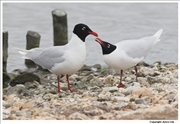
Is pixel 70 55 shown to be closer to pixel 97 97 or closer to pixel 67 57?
pixel 67 57

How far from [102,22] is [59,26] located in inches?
141

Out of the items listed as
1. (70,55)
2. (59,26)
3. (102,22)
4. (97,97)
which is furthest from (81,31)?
(102,22)

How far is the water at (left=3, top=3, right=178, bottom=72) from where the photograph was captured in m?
13.3

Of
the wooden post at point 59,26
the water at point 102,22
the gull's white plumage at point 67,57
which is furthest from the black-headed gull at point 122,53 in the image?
the wooden post at point 59,26

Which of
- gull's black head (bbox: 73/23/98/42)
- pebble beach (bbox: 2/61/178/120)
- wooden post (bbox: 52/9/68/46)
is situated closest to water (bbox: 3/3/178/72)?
wooden post (bbox: 52/9/68/46)

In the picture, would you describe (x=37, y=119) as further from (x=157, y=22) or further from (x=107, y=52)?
(x=157, y=22)

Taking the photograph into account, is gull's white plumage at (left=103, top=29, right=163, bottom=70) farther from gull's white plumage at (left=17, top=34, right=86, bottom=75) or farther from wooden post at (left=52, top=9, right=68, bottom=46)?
wooden post at (left=52, top=9, right=68, bottom=46)

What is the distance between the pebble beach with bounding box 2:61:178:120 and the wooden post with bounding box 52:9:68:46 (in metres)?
2.31

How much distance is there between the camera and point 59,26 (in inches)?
499

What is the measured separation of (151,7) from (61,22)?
19.0 ft

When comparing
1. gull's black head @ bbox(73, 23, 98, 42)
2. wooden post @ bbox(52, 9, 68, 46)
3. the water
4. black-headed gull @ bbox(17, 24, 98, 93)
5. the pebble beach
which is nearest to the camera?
the pebble beach

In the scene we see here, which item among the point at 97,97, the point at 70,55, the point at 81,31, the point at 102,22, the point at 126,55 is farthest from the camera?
the point at 102,22

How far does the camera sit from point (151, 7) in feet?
57.8

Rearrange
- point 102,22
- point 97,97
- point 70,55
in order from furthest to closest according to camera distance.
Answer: point 102,22
point 70,55
point 97,97
